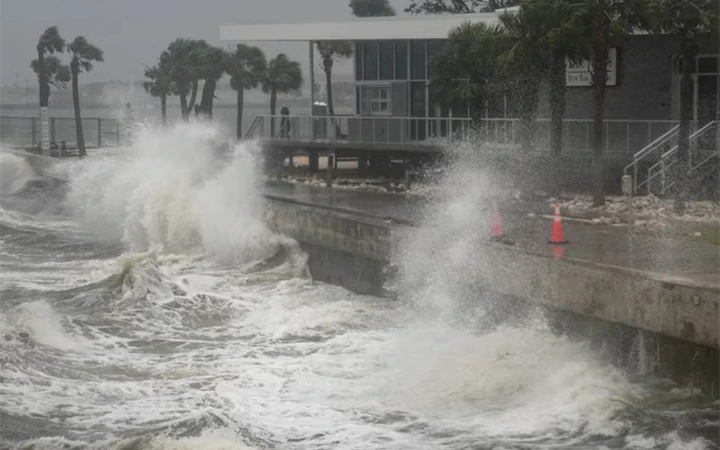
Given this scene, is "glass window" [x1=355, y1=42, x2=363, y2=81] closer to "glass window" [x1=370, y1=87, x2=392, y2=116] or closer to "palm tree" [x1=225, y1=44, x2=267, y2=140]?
"glass window" [x1=370, y1=87, x2=392, y2=116]

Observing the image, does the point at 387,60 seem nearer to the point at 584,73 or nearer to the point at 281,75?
the point at 584,73

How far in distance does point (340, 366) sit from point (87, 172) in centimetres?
2674

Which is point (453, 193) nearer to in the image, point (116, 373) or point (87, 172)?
point (116, 373)

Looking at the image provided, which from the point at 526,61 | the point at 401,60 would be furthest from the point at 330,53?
the point at 526,61

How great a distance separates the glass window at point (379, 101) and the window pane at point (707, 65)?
35.1ft

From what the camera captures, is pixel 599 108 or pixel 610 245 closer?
pixel 610 245

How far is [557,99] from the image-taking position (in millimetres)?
24500

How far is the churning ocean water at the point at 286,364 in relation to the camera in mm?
12320

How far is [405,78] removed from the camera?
1321 inches

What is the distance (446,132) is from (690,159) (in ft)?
30.8

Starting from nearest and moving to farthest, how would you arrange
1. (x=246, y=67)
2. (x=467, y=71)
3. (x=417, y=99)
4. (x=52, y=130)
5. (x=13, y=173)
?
(x=467, y=71) < (x=417, y=99) < (x=13, y=173) < (x=246, y=67) < (x=52, y=130)

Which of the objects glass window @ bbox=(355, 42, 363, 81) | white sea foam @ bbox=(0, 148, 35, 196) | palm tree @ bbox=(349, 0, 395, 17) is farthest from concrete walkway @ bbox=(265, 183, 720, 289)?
palm tree @ bbox=(349, 0, 395, 17)

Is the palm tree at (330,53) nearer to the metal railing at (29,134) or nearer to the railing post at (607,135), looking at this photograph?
the metal railing at (29,134)

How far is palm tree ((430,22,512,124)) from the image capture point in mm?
27094
